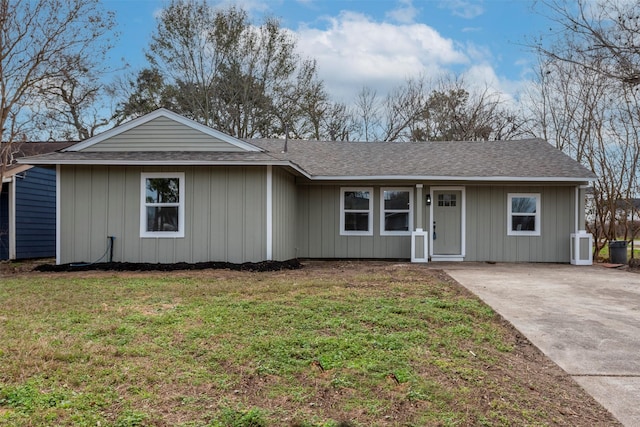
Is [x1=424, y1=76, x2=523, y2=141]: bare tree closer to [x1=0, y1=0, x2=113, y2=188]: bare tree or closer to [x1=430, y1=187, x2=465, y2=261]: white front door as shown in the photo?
[x1=430, y1=187, x2=465, y2=261]: white front door

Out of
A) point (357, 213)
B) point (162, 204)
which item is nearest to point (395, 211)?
point (357, 213)

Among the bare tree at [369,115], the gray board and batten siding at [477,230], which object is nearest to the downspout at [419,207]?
the gray board and batten siding at [477,230]

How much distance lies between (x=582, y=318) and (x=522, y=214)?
6764mm

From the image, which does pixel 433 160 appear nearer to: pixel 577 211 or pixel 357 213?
pixel 357 213

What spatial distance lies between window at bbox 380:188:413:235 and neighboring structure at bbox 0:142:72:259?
915 cm

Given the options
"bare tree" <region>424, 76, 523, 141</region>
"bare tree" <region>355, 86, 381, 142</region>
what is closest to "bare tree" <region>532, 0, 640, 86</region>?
"bare tree" <region>424, 76, 523, 141</region>

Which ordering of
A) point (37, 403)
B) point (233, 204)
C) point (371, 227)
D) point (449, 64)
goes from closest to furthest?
point (37, 403), point (233, 204), point (371, 227), point (449, 64)

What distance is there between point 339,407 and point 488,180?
927cm

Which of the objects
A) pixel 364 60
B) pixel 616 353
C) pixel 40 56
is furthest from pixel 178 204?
pixel 364 60

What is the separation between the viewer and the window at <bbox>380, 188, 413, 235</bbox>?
1180cm

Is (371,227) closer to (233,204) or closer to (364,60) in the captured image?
(233,204)

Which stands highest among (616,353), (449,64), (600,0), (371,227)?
(449,64)

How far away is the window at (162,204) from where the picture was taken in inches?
371

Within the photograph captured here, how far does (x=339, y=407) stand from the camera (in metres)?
2.77
